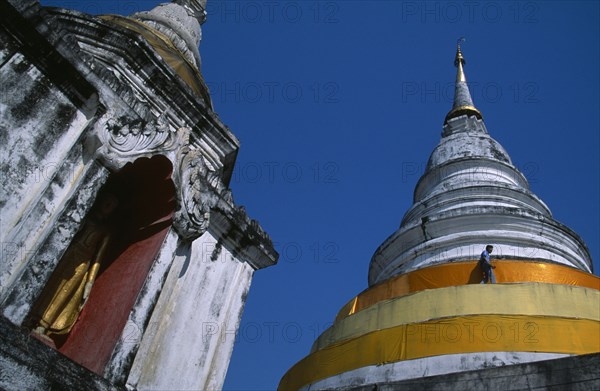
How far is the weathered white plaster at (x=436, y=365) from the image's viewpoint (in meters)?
7.15

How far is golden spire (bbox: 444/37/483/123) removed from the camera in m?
17.6

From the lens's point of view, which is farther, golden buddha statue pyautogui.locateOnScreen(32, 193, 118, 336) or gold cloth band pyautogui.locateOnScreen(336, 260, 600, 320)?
gold cloth band pyautogui.locateOnScreen(336, 260, 600, 320)

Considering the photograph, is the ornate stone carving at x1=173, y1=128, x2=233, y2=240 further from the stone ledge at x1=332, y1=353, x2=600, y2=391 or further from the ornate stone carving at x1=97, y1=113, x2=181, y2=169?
the stone ledge at x1=332, y1=353, x2=600, y2=391

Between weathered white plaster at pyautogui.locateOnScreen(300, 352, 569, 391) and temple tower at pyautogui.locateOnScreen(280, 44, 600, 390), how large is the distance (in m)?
0.01

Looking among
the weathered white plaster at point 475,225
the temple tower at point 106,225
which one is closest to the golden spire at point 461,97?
the weathered white plaster at point 475,225

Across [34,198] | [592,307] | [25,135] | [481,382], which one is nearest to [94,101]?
[25,135]

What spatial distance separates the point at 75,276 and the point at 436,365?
16.4 ft

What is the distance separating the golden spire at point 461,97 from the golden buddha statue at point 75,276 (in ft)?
48.1

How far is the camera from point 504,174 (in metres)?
13.7

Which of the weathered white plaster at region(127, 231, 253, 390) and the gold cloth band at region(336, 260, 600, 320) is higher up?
the gold cloth band at region(336, 260, 600, 320)

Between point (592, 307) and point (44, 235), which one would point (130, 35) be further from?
point (592, 307)

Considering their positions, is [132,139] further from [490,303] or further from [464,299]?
[490,303]

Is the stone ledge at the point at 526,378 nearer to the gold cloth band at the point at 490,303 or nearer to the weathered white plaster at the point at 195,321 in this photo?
the weathered white plaster at the point at 195,321

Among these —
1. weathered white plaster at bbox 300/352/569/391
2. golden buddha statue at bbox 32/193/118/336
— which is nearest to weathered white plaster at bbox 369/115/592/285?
weathered white plaster at bbox 300/352/569/391
